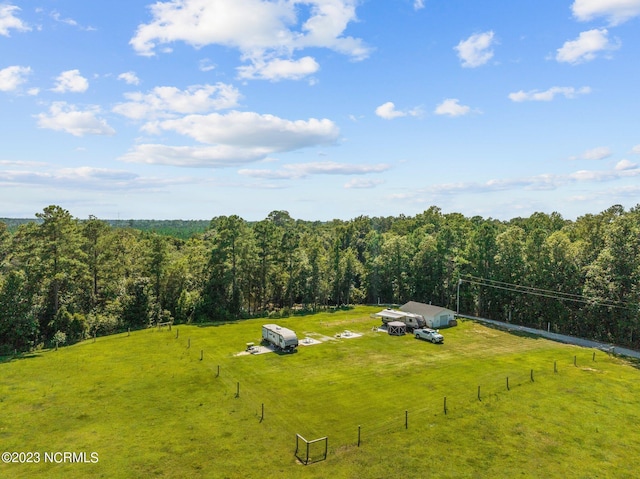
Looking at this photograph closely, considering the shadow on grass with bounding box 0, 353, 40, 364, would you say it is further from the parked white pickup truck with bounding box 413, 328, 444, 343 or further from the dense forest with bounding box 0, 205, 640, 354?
the parked white pickup truck with bounding box 413, 328, 444, 343

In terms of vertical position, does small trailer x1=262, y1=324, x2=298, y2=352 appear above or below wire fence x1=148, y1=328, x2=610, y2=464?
above

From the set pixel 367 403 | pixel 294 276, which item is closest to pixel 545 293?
pixel 294 276

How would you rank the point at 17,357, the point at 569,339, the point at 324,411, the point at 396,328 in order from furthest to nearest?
the point at 569,339, the point at 396,328, the point at 17,357, the point at 324,411

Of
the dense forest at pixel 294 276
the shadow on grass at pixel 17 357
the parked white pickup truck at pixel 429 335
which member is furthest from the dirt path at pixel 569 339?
the shadow on grass at pixel 17 357

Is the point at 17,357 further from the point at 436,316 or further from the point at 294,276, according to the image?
the point at 436,316

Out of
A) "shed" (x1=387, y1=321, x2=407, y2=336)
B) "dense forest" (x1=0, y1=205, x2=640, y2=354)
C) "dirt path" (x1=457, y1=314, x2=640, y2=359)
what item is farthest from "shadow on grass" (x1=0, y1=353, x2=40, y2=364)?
"dirt path" (x1=457, y1=314, x2=640, y2=359)

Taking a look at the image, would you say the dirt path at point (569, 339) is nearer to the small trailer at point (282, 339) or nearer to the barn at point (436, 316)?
the barn at point (436, 316)
